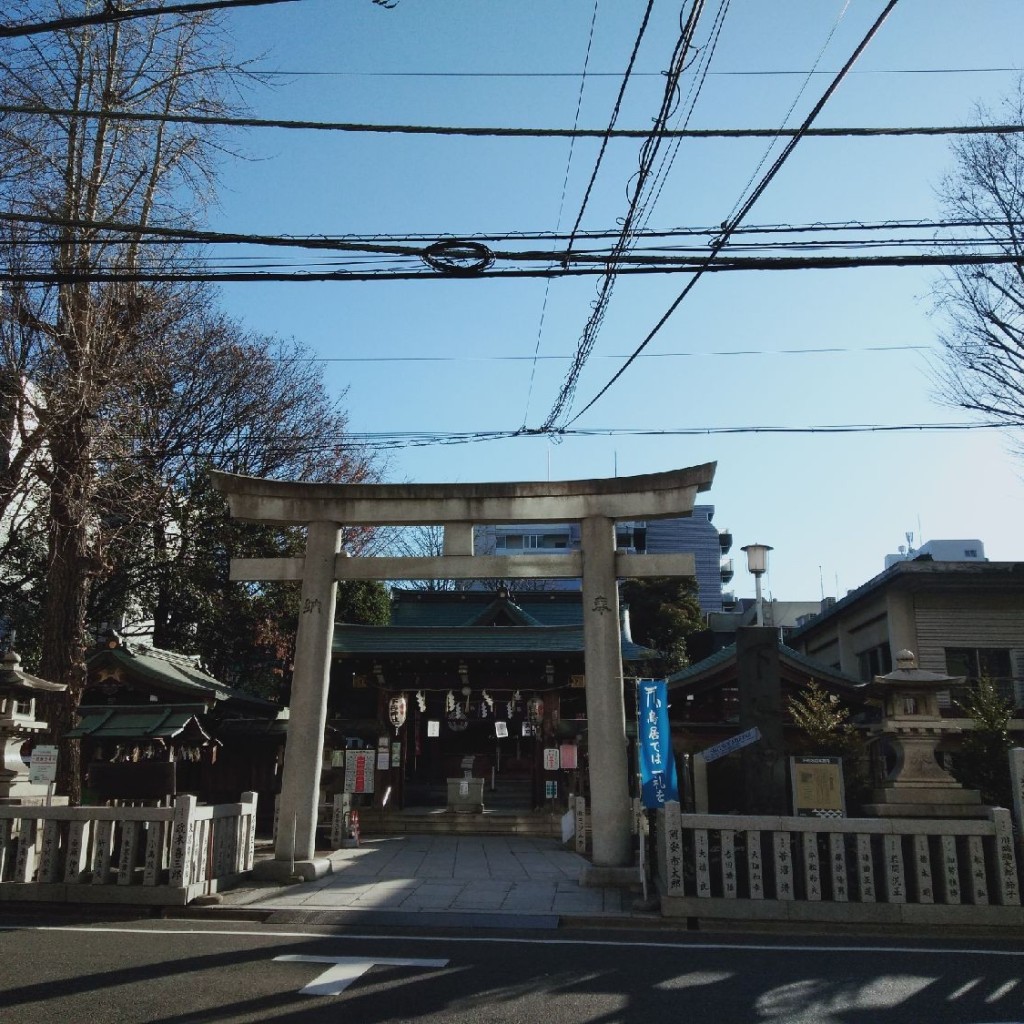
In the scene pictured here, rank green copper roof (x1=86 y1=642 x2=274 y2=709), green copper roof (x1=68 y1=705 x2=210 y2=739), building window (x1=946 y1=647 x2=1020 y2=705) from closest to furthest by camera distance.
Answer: green copper roof (x1=68 y1=705 x2=210 y2=739)
green copper roof (x1=86 y1=642 x2=274 y2=709)
building window (x1=946 y1=647 x2=1020 y2=705)

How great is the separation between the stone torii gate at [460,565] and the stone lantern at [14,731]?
9.68ft

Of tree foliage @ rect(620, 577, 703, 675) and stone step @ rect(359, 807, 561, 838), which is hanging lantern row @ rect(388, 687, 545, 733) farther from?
tree foliage @ rect(620, 577, 703, 675)

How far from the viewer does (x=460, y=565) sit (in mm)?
12430

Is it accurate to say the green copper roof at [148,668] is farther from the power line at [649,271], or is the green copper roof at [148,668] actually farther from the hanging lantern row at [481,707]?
the power line at [649,271]

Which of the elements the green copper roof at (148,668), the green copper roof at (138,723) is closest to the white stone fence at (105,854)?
the green copper roof at (138,723)

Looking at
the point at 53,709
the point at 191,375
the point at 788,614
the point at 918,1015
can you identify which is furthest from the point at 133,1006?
the point at 788,614

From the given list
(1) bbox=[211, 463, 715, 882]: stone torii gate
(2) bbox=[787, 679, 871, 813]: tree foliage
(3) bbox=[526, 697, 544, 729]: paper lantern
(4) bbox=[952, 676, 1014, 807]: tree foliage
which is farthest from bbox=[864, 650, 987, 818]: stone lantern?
(3) bbox=[526, 697, 544, 729]: paper lantern

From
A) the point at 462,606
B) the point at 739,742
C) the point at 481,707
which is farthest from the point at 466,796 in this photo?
the point at 739,742

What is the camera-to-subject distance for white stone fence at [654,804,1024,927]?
8711 millimetres

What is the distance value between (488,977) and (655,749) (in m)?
4.96

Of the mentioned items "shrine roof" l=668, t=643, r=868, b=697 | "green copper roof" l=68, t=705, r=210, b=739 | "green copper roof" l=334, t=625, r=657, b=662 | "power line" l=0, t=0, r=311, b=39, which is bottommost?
"green copper roof" l=68, t=705, r=210, b=739

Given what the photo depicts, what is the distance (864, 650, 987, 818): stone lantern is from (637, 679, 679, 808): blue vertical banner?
2.33 meters

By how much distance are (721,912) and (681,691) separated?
13.3 m

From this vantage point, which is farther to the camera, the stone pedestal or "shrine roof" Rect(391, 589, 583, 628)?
"shrine roof" Rect(391, 589, 583, 628)
